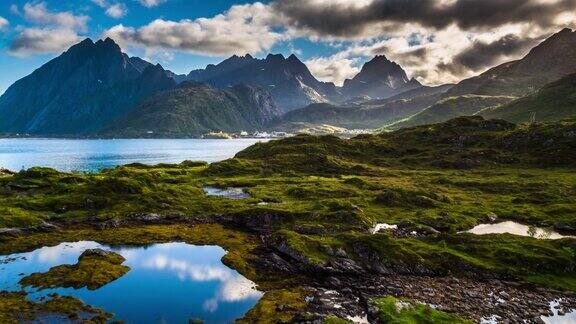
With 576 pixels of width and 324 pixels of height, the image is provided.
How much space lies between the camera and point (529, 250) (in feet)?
205

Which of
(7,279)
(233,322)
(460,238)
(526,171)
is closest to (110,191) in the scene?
(7,279)

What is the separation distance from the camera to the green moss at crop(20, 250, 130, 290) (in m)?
50.5

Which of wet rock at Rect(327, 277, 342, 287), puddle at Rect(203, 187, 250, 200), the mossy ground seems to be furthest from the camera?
puddle at Rect(203, 187, 250, 200)

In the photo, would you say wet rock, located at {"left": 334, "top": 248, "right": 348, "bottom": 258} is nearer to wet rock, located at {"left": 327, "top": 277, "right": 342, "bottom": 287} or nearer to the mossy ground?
the mossy ground

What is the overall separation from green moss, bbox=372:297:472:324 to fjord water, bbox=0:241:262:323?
14570 mm

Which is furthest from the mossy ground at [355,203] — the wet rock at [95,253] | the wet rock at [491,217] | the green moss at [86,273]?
the green moss at [86,273]

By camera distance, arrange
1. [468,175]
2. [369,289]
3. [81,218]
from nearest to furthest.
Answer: [369,289]
[81,218]
[468,175]

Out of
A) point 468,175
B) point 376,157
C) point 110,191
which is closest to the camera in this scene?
point 110,191

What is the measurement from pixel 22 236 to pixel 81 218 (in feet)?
37.7

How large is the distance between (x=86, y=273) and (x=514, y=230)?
7532 cm

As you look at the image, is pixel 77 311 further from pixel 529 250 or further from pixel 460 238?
pixel 529 250

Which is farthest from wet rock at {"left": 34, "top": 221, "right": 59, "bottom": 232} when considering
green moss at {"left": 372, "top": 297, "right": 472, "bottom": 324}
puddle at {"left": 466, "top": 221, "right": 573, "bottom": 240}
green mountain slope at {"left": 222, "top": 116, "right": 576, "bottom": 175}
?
puddle at {"left": 466, "top": 221, "right": 573, "bottom": 240}

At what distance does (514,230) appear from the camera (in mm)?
81438


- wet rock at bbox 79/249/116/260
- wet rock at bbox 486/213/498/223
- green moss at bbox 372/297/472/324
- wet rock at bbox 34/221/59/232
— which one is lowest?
wet rock at bbox 486/213/498/223
